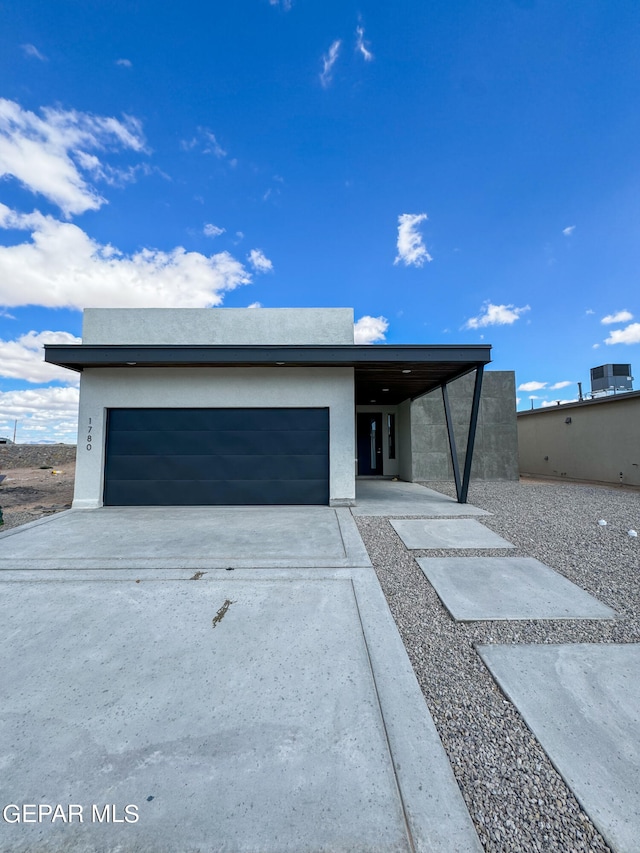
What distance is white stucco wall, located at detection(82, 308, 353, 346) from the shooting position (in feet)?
25.6

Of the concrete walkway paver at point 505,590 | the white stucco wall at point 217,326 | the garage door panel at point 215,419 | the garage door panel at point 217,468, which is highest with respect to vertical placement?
the white stucco wall at point 217,326

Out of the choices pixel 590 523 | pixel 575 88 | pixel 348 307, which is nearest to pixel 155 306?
pixel 348 307

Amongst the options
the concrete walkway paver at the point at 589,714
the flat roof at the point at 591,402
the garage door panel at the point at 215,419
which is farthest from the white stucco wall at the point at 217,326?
the flat roof at the point at 591,402

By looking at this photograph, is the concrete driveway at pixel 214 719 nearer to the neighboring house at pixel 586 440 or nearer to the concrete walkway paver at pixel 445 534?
the concrete walkway paver at pixel 445 534

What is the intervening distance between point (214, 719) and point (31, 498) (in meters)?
10.5

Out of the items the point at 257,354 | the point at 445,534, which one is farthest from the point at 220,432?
the point at 445,534

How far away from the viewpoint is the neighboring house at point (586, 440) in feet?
37.0

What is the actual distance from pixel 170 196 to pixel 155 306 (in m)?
5.05

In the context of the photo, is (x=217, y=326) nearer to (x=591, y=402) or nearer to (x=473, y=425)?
(x=473, y=425)

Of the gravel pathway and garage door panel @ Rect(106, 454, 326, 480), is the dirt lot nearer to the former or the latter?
garage door panel @ Rect(106, 454, 326, 480)

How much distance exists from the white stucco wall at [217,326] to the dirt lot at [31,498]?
3711mm

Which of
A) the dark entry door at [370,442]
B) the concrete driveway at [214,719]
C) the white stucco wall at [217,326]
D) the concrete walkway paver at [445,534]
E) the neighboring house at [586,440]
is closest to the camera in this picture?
the concrete driveway at [214,719]

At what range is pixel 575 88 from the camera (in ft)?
30.0

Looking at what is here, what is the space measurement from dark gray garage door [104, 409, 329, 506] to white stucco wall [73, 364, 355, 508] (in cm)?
17
